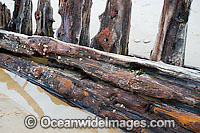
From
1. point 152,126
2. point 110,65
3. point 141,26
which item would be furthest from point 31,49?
point 141,26

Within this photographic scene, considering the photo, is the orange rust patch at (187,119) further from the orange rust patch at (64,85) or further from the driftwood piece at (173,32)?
the orange rust patch at (64,85)

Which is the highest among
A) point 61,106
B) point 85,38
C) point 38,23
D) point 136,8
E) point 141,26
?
point 136,8

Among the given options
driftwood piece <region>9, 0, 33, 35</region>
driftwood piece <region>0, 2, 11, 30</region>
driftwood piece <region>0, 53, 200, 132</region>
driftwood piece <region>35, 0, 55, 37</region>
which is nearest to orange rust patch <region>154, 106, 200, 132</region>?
driftwood piece <region>0, 53, 200, 132</region>

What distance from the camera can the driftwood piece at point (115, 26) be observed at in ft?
4.97

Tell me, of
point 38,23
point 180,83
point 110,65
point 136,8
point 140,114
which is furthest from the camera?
point 136,8

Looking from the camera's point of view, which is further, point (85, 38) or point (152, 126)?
point (85, 38)

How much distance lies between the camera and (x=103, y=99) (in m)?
1.34

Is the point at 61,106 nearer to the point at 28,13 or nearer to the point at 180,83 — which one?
the point at 180,83

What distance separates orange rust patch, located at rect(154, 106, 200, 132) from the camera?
40.9 inches

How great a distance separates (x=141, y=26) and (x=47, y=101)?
3310 mm

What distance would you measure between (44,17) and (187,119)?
67.9 inches

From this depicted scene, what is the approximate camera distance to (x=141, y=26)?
4383 mm

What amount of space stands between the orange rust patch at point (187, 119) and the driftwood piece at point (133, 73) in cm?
7

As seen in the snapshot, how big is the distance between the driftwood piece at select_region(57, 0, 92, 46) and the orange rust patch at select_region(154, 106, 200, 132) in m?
1.07
